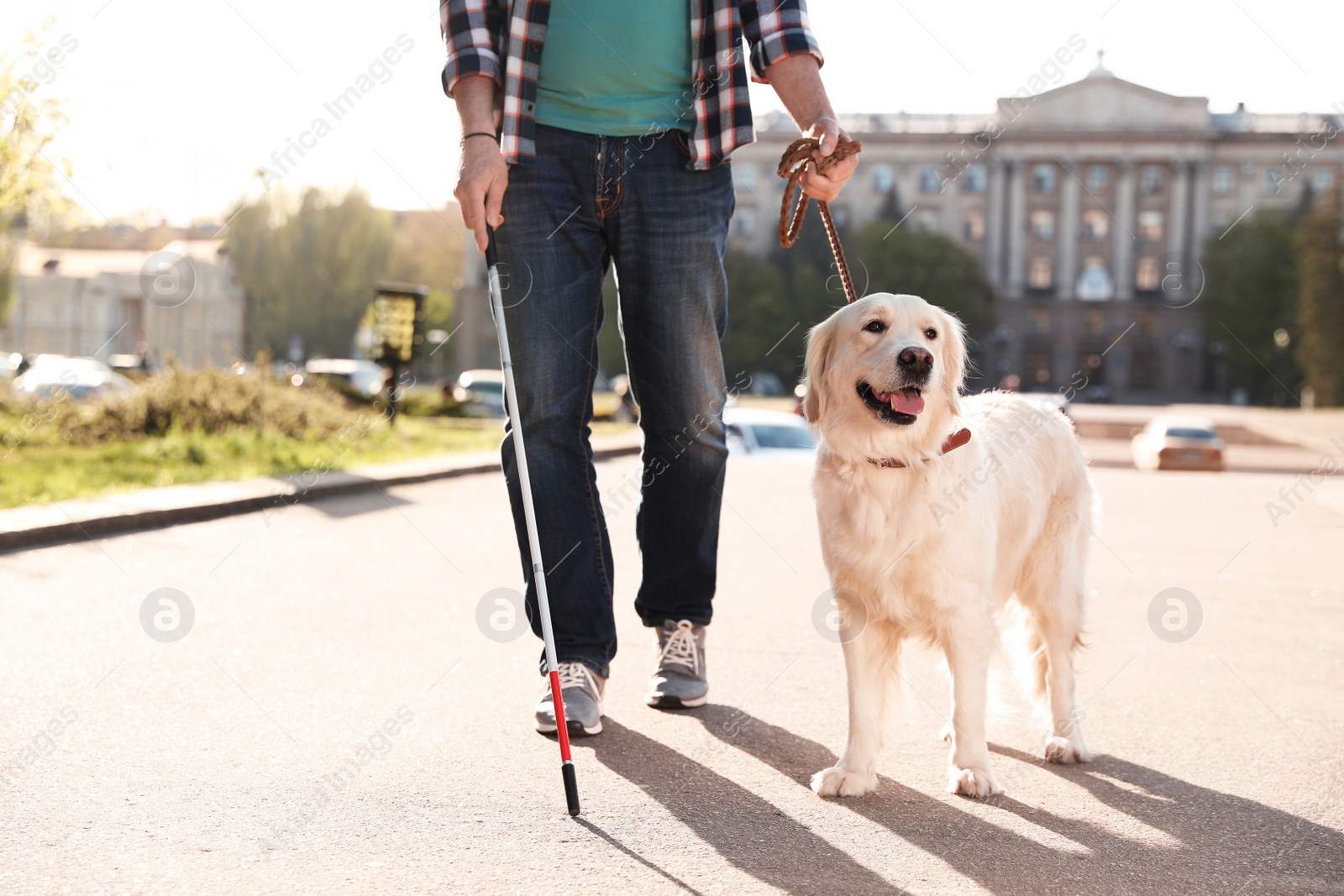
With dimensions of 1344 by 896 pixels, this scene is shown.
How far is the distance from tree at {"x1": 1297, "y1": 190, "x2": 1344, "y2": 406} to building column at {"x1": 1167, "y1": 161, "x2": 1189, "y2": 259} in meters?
22.3

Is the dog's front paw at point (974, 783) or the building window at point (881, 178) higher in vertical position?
the building window at point (881, 178)

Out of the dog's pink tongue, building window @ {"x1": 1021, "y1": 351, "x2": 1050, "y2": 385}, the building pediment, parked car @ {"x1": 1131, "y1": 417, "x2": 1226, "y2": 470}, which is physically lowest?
building window @ {"x1": 1021, "y1": 351, "x2": 1050, "y2": 385}

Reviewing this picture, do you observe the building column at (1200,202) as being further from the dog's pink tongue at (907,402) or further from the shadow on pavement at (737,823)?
the shadow on pavement at (737,823)

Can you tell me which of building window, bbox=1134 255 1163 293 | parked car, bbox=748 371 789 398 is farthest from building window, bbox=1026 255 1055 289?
parked car, bbox=748 371 789 398

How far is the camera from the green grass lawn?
32.1ft

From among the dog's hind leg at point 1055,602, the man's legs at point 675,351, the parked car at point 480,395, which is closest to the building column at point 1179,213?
the parked car at point 480,395

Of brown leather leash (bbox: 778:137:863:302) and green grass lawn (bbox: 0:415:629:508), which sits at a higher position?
brown leather leash (bbox: 778:137:863:302)

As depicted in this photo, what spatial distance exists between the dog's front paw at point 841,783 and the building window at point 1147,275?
283ft

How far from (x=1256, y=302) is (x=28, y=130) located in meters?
73.8

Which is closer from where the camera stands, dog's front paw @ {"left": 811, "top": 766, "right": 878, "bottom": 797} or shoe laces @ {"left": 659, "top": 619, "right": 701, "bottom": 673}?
dog's front paw @ {"left": 811, "top": 766, "right": 878, "bottom": 797}

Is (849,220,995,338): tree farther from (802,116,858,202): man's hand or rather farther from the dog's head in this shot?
the dog's head

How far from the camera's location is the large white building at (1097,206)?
82562 mm

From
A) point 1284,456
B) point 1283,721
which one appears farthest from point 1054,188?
point 1283,721

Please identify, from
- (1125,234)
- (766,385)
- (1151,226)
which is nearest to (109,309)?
(766,385)
